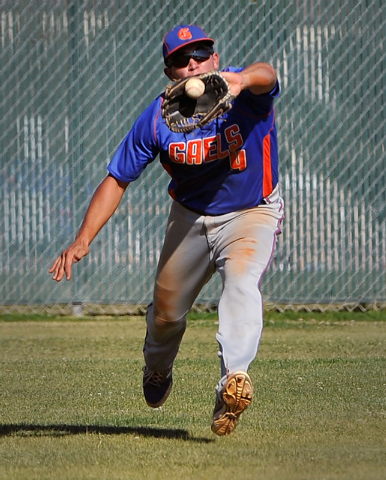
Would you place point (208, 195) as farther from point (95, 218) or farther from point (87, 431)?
point (87, 431)

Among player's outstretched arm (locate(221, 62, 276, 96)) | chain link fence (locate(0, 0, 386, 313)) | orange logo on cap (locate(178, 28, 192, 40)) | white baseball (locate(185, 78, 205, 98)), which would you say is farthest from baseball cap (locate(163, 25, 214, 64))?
chain link fence (locate(0, 0, 386, 313))

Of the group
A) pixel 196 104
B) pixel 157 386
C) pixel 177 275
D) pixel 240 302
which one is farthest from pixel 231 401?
pixel 196 104

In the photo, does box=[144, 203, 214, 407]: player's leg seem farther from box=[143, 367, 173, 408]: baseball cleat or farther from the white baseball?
the white baseball

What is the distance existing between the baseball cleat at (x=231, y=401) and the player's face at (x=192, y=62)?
156cm

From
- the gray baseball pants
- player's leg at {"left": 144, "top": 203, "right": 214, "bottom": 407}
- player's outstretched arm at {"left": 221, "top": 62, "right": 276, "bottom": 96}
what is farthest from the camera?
player's leg at {"left": 144, "top": 203, "right": 214, "bottom": 407}

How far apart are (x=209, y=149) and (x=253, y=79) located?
0.49 meters

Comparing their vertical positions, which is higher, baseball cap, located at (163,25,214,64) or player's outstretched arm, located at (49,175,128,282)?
baseball cap, located at (163,25,214,64)

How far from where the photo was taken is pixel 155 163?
10148 mm

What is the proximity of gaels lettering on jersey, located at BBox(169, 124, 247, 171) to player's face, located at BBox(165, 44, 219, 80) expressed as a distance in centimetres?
34

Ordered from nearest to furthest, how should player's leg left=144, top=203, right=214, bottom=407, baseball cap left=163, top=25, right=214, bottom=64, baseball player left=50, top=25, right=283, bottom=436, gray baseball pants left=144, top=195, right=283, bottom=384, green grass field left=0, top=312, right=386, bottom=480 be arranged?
green grass field left=0, top=312, right=386, bottom=480 → gray baseball pants left=144, top=195, right=283, bottom=384 → baseball player left=50, top=25, right=283, bottom=436 → baseball cap left=163, top=25, right=214, bottom=64 → player's leg left=144, top=203, right=214, bottom=407

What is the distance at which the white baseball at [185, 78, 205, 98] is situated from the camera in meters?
4.29

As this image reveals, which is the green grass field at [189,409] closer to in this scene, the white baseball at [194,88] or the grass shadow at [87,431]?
the grass shadow at [87,431]

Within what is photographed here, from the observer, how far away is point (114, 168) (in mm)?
5051

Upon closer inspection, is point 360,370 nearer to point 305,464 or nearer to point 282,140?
point 305,464
